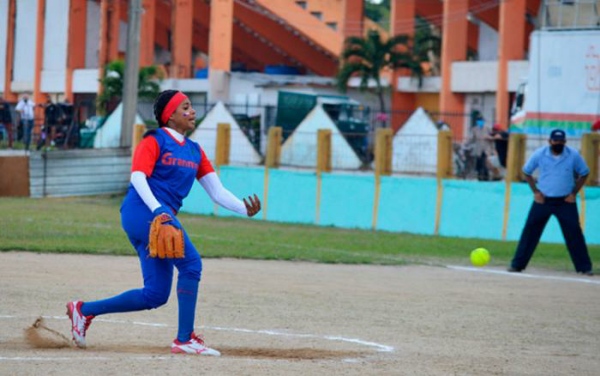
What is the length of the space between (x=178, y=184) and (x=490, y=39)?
41887 millimetres

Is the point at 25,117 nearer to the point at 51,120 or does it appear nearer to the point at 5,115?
the point at 51,120

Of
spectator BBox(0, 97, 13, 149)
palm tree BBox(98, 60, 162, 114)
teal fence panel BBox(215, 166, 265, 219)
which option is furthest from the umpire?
palm tree BBox(98, 60, 162, 114)

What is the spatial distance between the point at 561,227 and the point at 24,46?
27.8 meters

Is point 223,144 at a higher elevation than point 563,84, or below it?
below

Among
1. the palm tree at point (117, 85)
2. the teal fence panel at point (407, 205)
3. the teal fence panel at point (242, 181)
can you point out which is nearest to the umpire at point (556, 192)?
the teal fence panel at point (407, 205)

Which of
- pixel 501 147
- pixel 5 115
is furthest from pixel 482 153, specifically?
pixel 5 115

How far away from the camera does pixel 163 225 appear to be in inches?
340

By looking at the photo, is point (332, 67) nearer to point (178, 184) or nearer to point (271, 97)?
point (271, 97)

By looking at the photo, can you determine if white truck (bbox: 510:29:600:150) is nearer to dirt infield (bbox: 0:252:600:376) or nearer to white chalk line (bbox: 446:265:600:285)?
white chalk line (bbox: 446:265:600:285)

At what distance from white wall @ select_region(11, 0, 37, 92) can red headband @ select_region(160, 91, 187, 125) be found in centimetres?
2779

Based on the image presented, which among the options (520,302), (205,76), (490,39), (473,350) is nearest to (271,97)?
(205,76)

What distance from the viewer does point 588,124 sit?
29.4 m

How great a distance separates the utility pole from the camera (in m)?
33.0

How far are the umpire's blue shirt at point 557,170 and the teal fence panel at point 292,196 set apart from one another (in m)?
10.8
